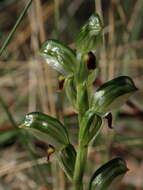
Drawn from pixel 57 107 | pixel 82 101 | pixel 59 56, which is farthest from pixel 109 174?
pixel 57 107

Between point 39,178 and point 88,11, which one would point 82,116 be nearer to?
point 39,178

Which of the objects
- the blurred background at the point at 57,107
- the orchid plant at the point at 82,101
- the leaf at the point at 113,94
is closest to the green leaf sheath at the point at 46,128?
the orchid plant at the point at 82,101

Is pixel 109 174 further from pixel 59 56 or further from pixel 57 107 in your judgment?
pixel 57 107

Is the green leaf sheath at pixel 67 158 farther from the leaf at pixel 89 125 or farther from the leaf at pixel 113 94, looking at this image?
the leaf at pixel 113 94

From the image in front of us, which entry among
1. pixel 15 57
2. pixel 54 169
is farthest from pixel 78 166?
pixel 15 57

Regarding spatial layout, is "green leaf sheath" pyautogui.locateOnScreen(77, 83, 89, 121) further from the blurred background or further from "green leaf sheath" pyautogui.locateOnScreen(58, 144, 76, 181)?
the blurred background


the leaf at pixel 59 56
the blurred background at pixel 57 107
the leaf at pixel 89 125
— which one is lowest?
the blurred background at pixel 57 107

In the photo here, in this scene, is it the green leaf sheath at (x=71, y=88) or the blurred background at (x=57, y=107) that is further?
the blurred background at (x=57, y=107)

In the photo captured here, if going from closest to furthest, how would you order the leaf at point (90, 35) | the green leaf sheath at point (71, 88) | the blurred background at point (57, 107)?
1. the leaf at point (90, 35)
2. the green leaf sheath at point (71, 88)
3. the blurred background at point (57, 107)
